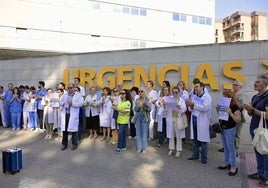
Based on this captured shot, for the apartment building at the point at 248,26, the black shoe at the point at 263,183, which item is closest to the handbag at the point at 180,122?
the black shoe at the point at 263,183

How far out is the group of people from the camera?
5.64 metres

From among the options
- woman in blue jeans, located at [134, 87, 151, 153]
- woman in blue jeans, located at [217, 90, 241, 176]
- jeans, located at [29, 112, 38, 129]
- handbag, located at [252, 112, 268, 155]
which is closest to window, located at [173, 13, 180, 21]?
jeans, located at [29, 112, 38, 129]

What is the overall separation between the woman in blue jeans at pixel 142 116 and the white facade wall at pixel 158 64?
7.03 ft

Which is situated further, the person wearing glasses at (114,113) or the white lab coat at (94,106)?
the white lab coat at (94,106)

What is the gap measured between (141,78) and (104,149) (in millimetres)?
2988

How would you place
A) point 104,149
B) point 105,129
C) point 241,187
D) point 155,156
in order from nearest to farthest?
point 241,187 → point 155,156 → point 104,149 → point 105,129

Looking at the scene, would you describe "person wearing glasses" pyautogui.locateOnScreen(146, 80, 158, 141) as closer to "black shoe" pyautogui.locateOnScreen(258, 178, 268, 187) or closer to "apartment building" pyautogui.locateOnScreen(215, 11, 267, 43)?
"black shoe" pyautogui.locateOnScreen(258, 178, 268, 187)

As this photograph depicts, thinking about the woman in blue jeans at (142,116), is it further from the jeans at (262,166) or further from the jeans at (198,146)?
the jeans at (262,166)

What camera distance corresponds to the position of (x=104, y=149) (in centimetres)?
788

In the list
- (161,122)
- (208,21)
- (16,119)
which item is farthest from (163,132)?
(208,21)

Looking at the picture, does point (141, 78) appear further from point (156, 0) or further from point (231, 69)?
point (156, 0)

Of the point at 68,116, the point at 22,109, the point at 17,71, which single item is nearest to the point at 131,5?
the point at 17,71

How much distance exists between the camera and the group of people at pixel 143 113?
5645 millimetres

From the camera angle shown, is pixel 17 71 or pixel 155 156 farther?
pixel 17 71
